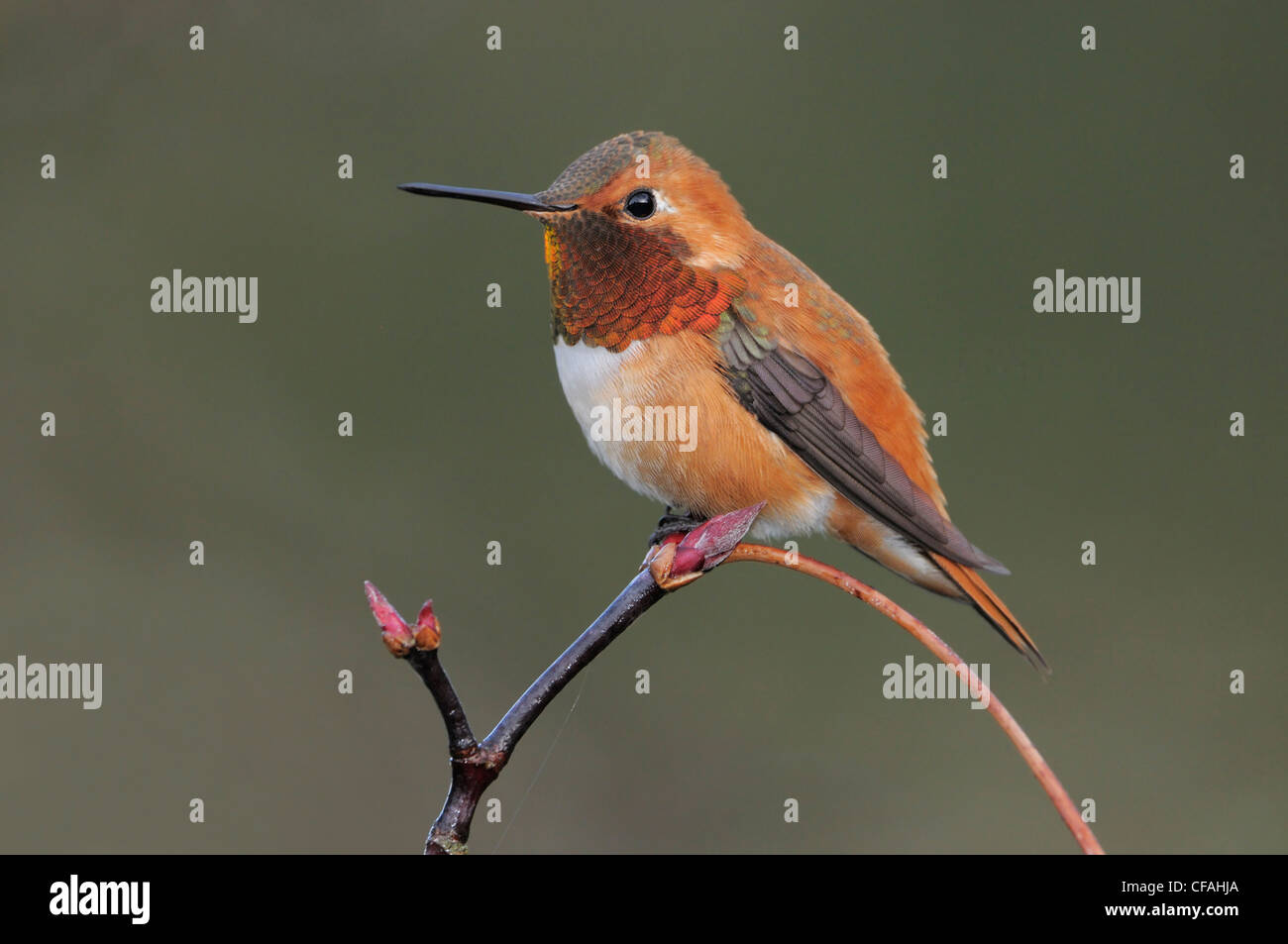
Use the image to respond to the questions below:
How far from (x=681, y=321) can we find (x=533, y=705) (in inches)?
52.7

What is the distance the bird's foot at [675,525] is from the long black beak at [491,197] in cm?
75

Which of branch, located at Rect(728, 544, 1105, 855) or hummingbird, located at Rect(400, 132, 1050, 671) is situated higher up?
hummingbird, located at Rect(400, 132, 1050, 671)

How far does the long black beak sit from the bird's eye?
139mm

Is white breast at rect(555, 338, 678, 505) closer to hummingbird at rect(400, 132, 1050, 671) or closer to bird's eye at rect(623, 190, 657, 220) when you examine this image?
hummingbird at rect(400, 132, 1050, 671)

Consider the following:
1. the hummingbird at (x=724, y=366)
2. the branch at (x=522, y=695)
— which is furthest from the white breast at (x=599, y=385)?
the branch at (x=522, y=695)

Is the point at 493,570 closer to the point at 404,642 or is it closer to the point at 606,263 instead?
the point at 606,263

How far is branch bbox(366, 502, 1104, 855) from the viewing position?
3.89 ft

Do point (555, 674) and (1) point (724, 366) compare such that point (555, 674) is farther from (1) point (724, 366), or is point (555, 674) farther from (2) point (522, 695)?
(1) point (724, 366)

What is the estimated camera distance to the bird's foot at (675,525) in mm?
2705

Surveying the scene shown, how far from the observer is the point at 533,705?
1282mm

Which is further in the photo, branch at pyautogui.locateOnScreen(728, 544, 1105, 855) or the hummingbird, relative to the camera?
the hummingbird

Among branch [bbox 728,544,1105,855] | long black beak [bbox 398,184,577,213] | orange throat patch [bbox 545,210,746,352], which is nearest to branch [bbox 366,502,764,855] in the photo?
branch [bbox 728,544,1105,855]

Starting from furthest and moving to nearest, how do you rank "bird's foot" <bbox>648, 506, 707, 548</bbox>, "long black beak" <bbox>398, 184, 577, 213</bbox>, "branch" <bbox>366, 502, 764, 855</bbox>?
"bird's foot" <bbox>648, 506, 707, 548</bbox>
"long black beak" <bbox>398, 184, 577, 213</bbox>
"branch" <bbox>366, 502, 764, 855</bbox>

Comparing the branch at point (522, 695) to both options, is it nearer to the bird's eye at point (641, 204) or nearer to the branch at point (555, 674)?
the branch at point (555, 674)
